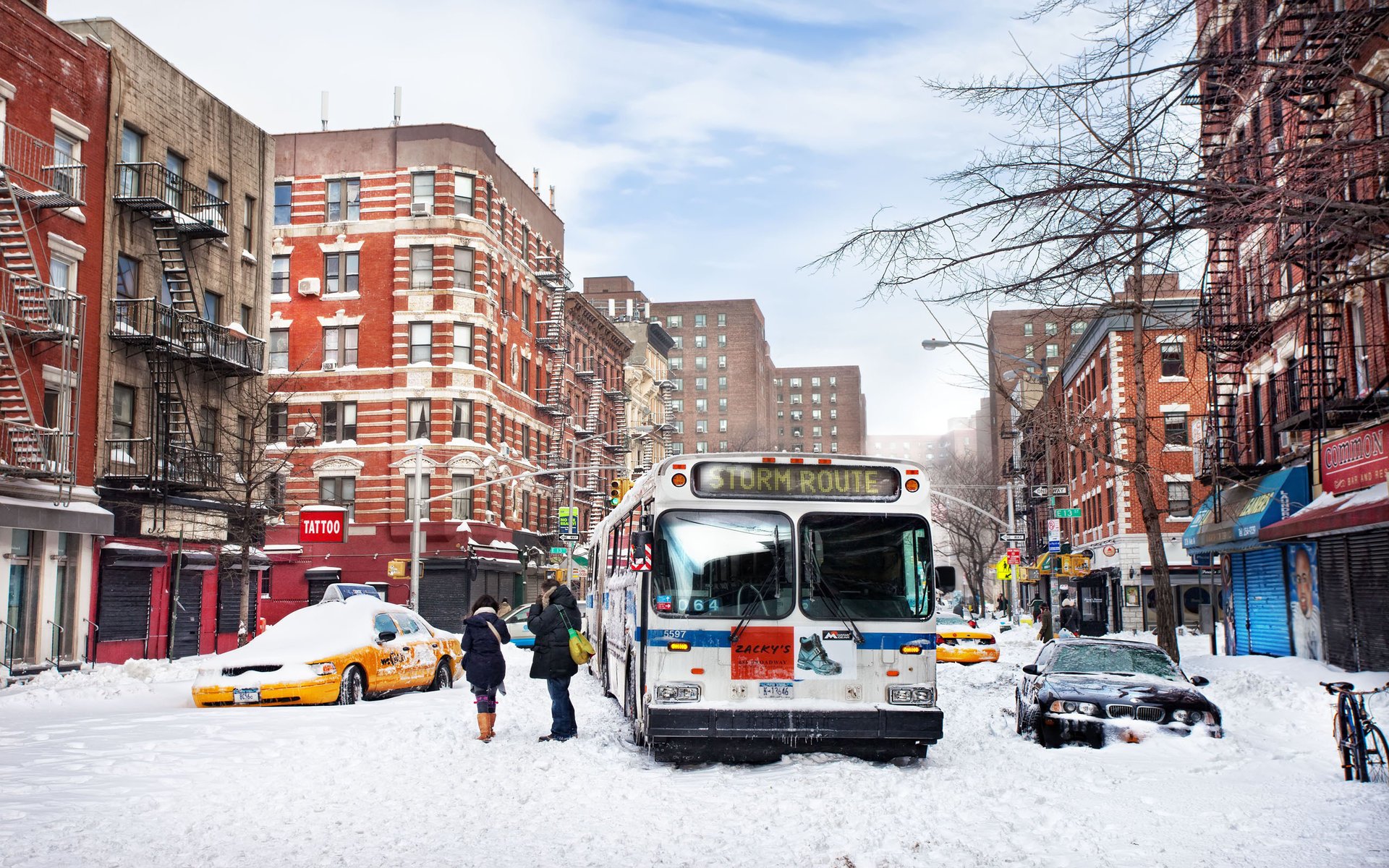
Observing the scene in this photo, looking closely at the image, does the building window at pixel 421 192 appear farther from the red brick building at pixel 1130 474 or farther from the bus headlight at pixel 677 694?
the bus headlight at pixel 677 694

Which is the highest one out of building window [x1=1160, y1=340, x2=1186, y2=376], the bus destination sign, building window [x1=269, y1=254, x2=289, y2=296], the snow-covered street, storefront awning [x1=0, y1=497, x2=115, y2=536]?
building window [x1=269, y1=254, x2=289, y2=296]

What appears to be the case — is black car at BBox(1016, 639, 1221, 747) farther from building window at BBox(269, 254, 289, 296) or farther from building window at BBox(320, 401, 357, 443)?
building window at BBox(269, 254, 289, 296)

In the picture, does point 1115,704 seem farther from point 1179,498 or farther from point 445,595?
point 445,595

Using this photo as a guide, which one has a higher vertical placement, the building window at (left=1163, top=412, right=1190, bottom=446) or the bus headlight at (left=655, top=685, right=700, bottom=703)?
the building window at (left=1163, top=412, right=1190, bottom=446)

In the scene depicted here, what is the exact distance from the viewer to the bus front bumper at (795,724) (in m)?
12.2

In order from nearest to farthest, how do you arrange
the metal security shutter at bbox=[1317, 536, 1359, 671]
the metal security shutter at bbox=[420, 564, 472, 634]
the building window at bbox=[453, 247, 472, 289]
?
1. the metal security shutter at bbox=[1317, 536, 1359, 671]
2. the metal security shutter at bbox=[420, 564, 472, 634]
3. the building window at bbox=[453, 247, 472, 289]

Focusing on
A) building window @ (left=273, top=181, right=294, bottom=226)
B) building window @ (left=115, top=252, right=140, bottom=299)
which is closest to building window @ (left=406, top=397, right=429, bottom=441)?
building window @ (left=273, top=181, right=294, bottom=226)

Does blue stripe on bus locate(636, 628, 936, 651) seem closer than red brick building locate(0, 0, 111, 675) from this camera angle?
Yes

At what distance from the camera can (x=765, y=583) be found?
12.6 m

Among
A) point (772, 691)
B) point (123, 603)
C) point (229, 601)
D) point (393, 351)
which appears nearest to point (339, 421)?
point (393, 351)

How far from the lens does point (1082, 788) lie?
1104 centimetres

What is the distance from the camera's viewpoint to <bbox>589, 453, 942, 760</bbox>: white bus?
40.3 ft

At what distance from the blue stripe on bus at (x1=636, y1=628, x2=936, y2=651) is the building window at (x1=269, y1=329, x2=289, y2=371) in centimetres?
4616

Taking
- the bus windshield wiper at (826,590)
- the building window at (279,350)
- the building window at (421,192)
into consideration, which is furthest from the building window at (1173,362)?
the bus windshield wiper at (826,590)
